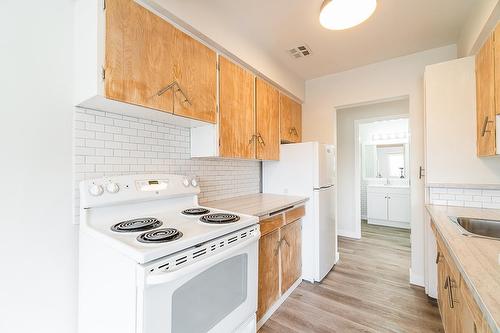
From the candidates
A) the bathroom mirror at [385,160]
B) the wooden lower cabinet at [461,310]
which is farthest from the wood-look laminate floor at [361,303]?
the bathroom mirror at [385,160]

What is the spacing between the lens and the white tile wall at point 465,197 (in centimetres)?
176

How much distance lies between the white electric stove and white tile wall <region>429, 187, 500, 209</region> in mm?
1717

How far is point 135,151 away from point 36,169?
0.50 meters

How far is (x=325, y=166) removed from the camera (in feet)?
8.12

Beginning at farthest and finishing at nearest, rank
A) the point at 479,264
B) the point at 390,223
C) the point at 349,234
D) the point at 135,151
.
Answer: the point at 390,223
the point at 349,234
the point at 135,151
the point at 479,264

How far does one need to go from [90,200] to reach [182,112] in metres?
0.72

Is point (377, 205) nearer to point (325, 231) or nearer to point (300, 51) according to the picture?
point (325, 231)

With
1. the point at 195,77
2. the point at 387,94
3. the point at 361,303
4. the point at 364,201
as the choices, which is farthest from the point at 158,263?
the point at 364,201

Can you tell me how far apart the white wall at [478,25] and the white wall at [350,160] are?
1954 millimetres

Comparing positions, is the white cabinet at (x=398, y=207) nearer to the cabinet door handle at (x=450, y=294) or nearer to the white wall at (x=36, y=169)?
the cabinet door handle at (x=450, y=294)

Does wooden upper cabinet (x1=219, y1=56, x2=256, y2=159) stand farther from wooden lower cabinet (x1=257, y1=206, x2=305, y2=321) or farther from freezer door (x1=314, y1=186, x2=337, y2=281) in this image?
freezer door (x1=314, y1=186, x2=337, y2=281)

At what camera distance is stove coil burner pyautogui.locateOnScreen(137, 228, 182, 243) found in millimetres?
918

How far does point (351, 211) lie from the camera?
3973 millimetres

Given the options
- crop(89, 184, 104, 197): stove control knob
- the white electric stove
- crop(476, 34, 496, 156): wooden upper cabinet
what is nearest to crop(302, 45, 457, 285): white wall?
crop(476, 34, 496, 156): wooden upper cabinet
